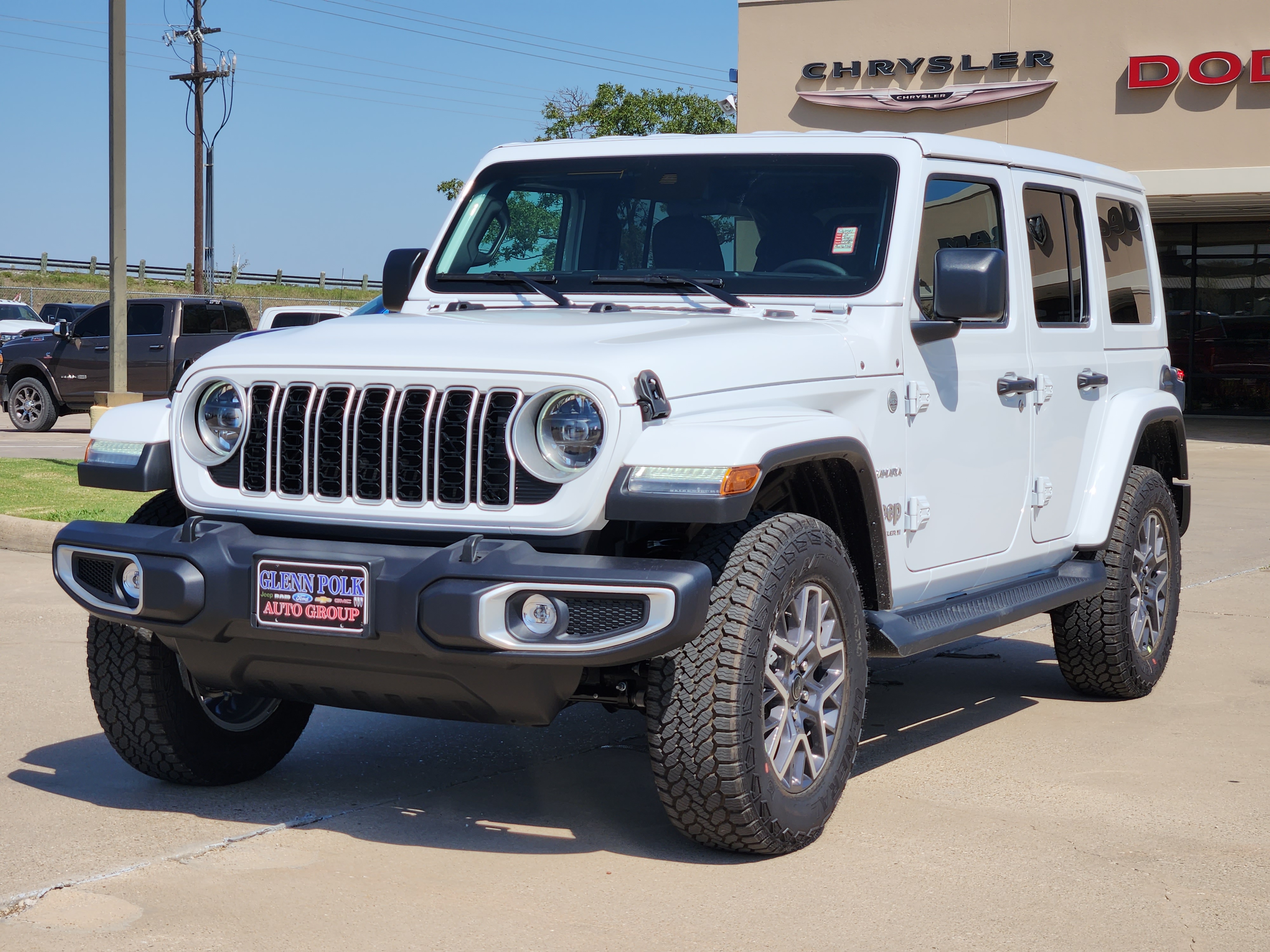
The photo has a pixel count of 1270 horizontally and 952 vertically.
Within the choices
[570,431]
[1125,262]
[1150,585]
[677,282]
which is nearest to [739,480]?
[570,431]

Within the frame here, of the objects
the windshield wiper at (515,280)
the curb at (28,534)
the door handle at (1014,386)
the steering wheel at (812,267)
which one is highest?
the steering wheel at (812,267)

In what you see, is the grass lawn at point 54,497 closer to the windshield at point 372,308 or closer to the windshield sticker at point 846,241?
the windshield at point 372,308

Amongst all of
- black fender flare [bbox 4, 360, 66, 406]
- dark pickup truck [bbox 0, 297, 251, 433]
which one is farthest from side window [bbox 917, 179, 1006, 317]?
black fender flare [bbox 4, 360, 66, 406]

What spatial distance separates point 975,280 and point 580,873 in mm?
2135

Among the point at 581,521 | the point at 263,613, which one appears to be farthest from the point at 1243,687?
the point at 263,613

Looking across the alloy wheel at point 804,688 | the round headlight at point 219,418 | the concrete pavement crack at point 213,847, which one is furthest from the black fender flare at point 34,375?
the alloy wheel at point 804,688

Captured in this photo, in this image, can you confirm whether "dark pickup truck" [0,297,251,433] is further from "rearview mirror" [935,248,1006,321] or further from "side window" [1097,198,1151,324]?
"rearview mirror" [935,248,1006,321]

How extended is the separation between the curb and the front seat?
6.10 meters

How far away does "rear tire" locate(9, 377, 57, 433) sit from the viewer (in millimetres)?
21453

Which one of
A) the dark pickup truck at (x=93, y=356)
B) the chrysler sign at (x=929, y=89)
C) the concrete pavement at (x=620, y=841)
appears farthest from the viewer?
the chrysler sign at (x=929, y=89)

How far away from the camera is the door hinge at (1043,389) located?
575cm

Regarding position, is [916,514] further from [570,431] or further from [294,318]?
[294,318]

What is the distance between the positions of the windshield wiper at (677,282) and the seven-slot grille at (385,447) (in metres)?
1.25

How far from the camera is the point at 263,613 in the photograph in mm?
3982
